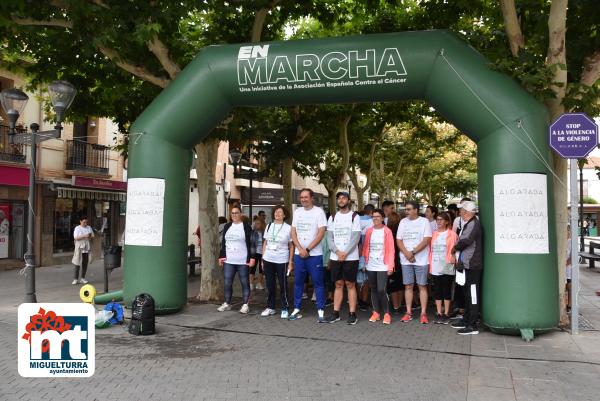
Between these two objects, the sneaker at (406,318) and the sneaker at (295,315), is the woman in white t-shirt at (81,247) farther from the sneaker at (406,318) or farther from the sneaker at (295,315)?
the sneaker at (406,318)

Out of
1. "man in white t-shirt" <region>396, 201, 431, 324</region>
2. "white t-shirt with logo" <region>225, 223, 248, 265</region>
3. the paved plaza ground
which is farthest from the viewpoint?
"white t-shirt with logo" <region>225, 223, 248, 265</region>

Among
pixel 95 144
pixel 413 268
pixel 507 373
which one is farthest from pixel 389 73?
pixel 95 144

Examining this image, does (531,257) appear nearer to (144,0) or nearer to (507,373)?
(507,373)

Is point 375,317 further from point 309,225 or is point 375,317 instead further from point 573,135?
point 573,135

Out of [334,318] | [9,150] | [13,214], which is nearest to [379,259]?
[334,318]

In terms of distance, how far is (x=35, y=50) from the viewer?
10.2m

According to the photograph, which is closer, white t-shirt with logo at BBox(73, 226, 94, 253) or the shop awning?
white t-shirt with logo at BBox(73, 226, 94, 253)

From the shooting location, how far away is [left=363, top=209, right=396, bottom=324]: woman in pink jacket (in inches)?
303

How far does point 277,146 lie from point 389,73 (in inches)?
291

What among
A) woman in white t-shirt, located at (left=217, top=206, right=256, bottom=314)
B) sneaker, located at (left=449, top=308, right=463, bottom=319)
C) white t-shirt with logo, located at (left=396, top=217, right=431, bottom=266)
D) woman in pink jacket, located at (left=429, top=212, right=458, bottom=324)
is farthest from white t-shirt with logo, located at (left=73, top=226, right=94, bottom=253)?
sneaker, located at (left=449, top=308, right=463, bottom=319)

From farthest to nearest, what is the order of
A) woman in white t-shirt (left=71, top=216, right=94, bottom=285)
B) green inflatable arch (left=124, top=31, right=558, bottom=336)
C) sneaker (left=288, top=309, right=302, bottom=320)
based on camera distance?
woman in white t-shirt (left=71, top=216, right=94, bottom=285), sneaker (left=288, top=309, right=302, bottom=320), green inflatable arch (left=124, top=31, right=558, bottom=336)

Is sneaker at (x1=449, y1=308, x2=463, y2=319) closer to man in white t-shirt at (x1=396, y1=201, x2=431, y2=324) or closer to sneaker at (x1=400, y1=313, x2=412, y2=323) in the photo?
man in white t-shirt at (x1=396, y1=201, x2=431, y2=324)

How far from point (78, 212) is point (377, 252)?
47.3 ft

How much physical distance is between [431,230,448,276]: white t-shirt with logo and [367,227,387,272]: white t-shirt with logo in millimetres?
732
